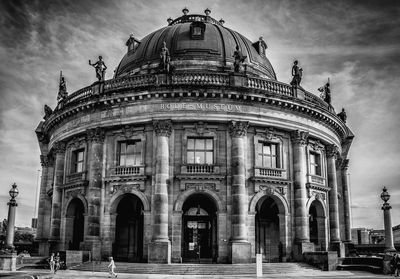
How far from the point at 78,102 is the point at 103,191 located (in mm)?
7396

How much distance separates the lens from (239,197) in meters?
31.6

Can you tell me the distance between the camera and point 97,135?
34.4 meters

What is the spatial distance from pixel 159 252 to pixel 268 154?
11.0 metres

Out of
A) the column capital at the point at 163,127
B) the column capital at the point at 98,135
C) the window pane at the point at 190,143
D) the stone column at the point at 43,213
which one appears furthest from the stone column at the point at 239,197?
the stone column at the point at 43,213

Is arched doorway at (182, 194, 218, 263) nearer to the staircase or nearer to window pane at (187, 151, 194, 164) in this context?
window pane at (187, 151, 194, 164)

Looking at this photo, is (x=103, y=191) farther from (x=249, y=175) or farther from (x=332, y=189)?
(x=332, y=189)

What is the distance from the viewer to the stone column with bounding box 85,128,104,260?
3234 cm

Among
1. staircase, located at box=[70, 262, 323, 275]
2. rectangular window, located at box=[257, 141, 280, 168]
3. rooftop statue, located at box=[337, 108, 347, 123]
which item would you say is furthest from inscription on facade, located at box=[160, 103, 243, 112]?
rooftop statue, located at box=[337, 108, 347, 123]

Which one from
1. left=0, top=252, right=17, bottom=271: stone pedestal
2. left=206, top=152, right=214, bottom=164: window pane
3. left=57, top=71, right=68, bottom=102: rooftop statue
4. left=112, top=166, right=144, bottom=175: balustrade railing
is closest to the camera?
left=0, top=252, right=17, bottom=271: stone pedestal

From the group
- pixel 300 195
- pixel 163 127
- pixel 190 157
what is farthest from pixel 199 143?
pixel 300 195

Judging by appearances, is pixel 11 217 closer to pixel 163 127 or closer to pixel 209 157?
pixel 163 127

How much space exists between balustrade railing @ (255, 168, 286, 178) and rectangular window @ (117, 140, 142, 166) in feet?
28.6

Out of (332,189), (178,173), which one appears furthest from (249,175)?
(332,189)

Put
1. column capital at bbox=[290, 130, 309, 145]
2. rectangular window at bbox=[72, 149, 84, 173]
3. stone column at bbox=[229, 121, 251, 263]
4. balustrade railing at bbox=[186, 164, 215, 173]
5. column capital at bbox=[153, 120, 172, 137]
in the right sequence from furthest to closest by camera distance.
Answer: rectangular window at bbox=[72, 149, 84, 173] → column capital at bbox=[290, 130, 309, 145] → column capital at bbox=[153, 120, 172, 137] → balustrade railing at bbox=[186, 164, 215, 173] → stone column at bbox=[229, 121, 251, 263]
